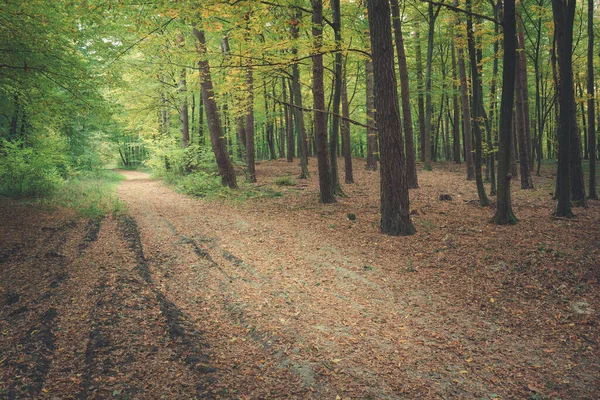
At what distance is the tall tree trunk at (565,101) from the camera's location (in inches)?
296

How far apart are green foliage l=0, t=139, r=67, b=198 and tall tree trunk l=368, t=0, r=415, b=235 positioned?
1172cm

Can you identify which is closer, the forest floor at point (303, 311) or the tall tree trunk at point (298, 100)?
the forest floor at point (303, 311)

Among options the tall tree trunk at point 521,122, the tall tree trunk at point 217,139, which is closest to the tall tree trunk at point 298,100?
the tall tree trunk at point 217,139

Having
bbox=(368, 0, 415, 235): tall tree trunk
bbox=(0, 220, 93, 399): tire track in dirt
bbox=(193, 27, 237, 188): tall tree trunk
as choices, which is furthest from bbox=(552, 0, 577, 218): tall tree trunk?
bbox=(193, 27, 237, 188): tall tree trunk

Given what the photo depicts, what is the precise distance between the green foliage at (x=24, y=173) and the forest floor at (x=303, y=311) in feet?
14.9

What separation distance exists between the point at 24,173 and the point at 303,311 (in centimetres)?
1211

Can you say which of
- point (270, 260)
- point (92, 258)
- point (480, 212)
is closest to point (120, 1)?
point (92, 258)

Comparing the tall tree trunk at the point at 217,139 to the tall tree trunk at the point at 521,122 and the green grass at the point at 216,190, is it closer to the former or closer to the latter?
the green grass at the point at 216,190

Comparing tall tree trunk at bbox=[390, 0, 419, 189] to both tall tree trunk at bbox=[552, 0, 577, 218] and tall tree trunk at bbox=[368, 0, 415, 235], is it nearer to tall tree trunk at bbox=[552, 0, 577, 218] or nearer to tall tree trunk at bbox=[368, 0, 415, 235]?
tall tree trunk at bbox=[552, 0, 577, 218]

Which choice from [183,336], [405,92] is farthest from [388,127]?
[405,92]

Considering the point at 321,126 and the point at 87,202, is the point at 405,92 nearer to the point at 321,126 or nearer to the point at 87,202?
the point at 321,126

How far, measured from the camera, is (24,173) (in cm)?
1105

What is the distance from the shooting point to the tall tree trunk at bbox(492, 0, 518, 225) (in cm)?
665

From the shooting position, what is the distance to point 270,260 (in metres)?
6.09
